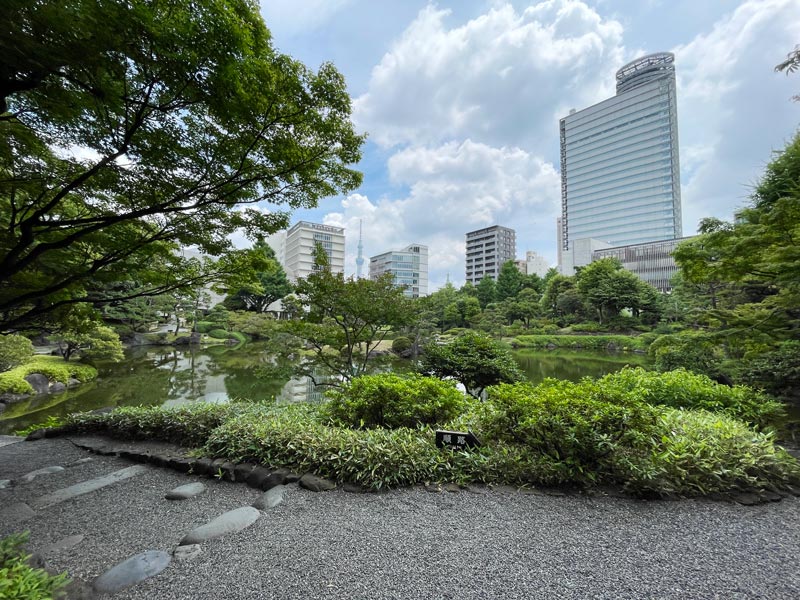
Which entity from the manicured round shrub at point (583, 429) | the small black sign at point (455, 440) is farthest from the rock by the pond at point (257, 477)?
the manicured round shrub at point (583, 429)

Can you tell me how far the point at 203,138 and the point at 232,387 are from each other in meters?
8.46

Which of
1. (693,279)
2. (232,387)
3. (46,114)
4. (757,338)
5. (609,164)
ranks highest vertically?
(609,164)

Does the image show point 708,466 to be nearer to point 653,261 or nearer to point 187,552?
point 187,552

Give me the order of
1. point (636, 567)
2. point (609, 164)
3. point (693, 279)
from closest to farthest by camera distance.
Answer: point (636, 567) → point (693, 279) → point (609, 164)

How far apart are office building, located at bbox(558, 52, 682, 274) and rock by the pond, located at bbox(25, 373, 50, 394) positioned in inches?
2014

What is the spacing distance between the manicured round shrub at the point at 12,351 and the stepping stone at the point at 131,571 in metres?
9.42

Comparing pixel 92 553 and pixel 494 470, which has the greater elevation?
pixel 494 470

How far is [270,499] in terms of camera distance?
2.19m

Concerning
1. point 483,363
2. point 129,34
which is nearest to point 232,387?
point 483,363

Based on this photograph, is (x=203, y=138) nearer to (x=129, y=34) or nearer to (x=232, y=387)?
(x=129, y=34)

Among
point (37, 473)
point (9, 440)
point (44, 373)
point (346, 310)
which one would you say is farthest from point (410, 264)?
point (37, 473)

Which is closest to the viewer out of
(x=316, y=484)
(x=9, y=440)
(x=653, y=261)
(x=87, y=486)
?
(x=316, y=484)

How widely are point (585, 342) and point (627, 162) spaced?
130 feet

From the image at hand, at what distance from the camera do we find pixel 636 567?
151cm
